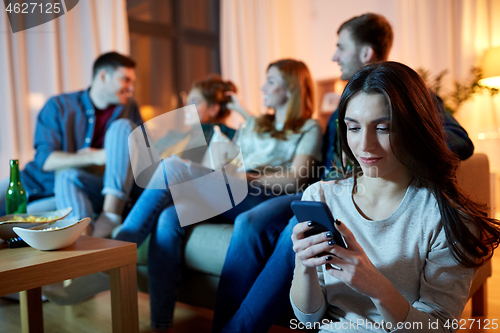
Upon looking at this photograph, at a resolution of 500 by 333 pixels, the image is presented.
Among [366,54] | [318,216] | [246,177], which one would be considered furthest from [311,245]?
[366,54]

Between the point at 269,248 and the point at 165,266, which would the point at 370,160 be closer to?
the point at 269,248

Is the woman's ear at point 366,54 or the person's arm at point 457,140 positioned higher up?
the woman's ear at point 366,54

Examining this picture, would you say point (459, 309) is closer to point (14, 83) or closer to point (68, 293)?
point (68, 293)

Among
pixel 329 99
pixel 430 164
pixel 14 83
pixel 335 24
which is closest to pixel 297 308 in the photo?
pixel 430 164

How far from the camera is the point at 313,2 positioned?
14.6 ft

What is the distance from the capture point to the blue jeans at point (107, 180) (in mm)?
1623

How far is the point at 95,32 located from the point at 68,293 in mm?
2342

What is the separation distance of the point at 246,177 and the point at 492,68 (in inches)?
86.8

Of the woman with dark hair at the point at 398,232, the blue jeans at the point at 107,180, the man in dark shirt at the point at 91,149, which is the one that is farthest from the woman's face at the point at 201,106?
the woman with dark hair at the point at 398,232

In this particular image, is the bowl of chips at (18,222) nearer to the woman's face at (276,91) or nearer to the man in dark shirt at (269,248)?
the man in dark shirt at (269,248)

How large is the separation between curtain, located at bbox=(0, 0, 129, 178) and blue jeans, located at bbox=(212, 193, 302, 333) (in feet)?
7.01

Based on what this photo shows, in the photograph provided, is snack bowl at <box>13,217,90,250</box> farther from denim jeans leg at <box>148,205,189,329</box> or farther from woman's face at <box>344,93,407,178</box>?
woman's face at <box>344,93,407,178</box>

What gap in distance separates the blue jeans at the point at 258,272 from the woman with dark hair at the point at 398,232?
244 millimetres

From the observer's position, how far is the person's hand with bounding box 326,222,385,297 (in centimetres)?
63
